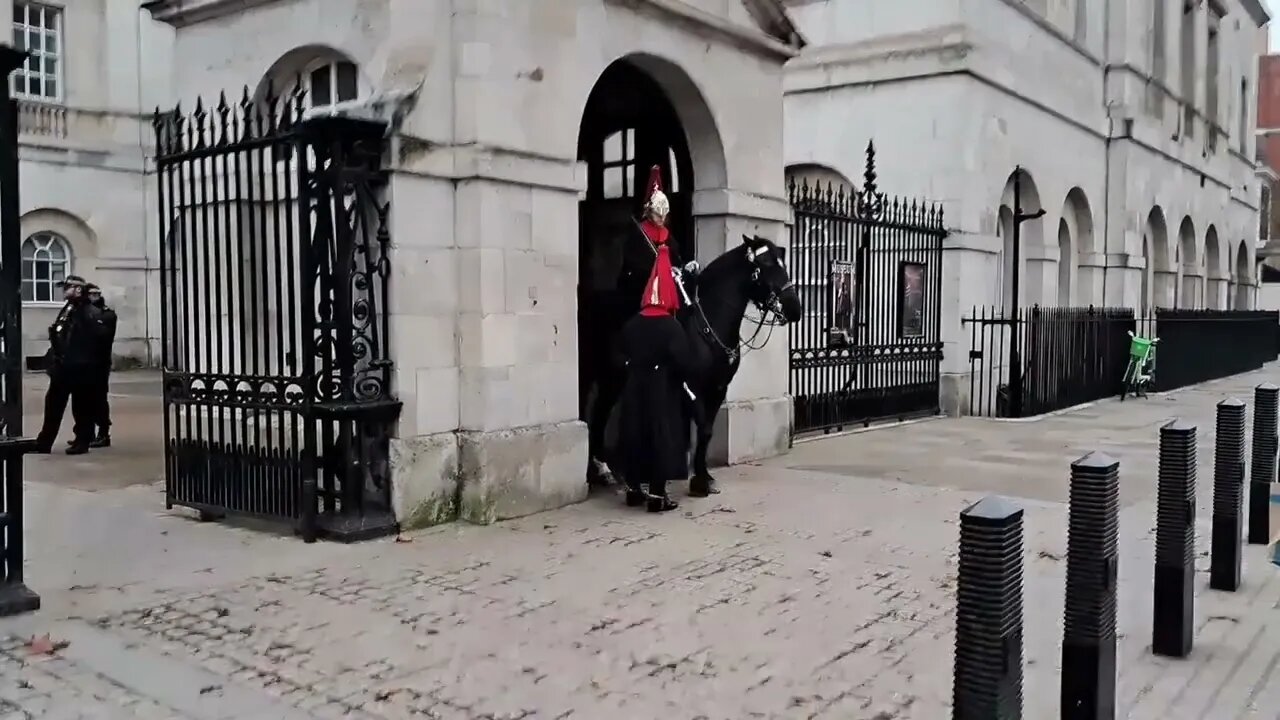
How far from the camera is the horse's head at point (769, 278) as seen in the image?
887 centimetres

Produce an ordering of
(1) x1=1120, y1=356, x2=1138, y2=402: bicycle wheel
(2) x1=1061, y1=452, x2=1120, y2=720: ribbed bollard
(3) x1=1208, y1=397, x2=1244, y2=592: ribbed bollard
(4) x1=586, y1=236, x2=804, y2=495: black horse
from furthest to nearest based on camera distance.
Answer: (1) x1=1120, y1=356, x2=1138, y2=402: bicycle wheel
(4) x1=586, y1=236, x2=804, y2=495: black horse
(3) x1=1208, y1=397, x2=1244, y2=592: ribbed bollard
(2) x1=1061, y1=452, x2=1120, y2=720: ribbed bollard

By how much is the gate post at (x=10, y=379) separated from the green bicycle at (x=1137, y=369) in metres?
16.6

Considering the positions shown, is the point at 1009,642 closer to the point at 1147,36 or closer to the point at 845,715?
the point at 845,715

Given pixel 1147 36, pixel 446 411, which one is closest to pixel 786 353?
pixel 446 411

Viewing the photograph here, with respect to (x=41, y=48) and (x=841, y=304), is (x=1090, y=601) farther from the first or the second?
(x=41, y=48)

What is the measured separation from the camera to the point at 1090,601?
3.92 m

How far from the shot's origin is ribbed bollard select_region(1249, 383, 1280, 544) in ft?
23.4

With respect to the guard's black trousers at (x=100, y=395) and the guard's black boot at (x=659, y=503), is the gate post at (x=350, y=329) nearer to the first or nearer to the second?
the guard's black boot at (x=659, y=503)

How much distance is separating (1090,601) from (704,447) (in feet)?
16.1

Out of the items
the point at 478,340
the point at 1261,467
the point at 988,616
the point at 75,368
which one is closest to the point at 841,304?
the point at 1261,467

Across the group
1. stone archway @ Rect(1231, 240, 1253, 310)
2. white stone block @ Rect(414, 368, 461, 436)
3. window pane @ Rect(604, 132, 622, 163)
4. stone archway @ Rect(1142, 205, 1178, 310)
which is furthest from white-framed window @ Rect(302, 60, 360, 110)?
stone archway @ Rect(1231, 240, 1253, 310)

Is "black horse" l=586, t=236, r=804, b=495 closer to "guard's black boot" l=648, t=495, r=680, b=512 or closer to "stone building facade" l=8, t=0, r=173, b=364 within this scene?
"guard's black boot" l=648, t=495, r=680, b=512

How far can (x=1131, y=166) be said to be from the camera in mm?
21594

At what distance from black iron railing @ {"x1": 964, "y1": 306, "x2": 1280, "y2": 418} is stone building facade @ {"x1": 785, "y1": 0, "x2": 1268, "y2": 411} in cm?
43
